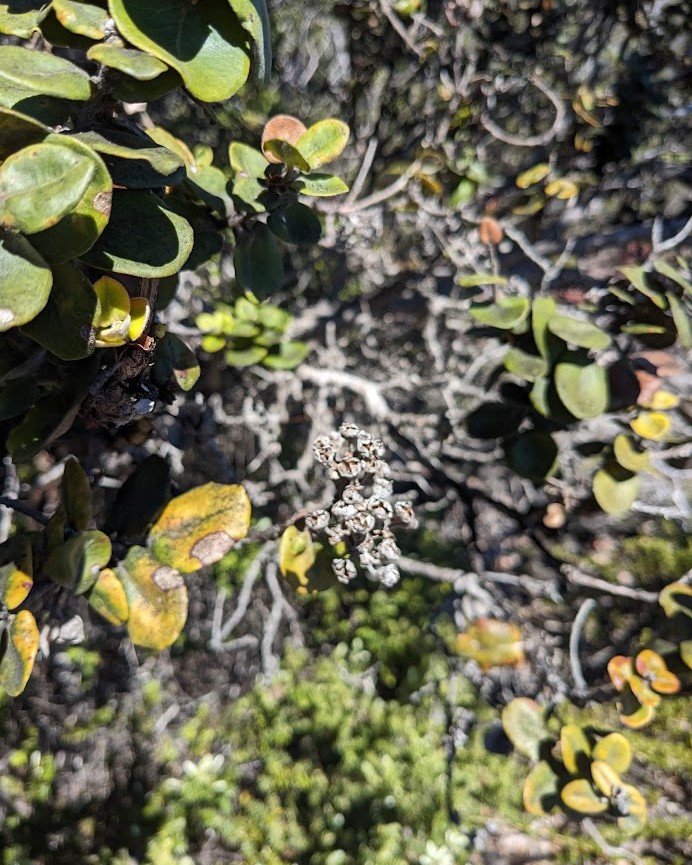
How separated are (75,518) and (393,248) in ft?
5.18

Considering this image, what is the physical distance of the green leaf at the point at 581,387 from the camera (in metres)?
0.80

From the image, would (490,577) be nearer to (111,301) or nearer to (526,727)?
(526,727)

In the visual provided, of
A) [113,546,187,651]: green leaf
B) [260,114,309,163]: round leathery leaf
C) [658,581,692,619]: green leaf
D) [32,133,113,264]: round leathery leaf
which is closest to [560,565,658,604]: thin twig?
[658,581,692,619]: green leaf

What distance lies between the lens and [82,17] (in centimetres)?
37

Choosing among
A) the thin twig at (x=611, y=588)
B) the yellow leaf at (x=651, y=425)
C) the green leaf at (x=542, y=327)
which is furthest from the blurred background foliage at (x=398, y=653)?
the green leaf at (x=542, y=327)

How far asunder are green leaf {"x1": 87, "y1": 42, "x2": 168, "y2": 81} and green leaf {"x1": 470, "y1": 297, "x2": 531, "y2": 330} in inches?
22.7

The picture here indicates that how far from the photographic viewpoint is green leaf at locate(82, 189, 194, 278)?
1.39 feet

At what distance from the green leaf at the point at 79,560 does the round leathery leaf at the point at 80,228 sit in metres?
0.28

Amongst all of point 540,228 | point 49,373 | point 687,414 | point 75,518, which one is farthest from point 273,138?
point 540,228

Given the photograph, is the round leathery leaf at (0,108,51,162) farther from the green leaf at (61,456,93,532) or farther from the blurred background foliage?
the blurred background foliage

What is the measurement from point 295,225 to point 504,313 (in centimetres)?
37

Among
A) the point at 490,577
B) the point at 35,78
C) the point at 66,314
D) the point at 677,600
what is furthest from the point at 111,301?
the point at 490,577

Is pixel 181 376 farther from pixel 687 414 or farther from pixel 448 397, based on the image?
pixel 687 414

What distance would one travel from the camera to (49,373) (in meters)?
0.57
